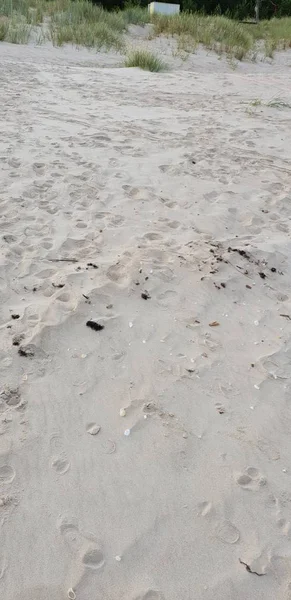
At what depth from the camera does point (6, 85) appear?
616 cm

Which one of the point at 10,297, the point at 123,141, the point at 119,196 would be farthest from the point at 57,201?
the point at 123,141

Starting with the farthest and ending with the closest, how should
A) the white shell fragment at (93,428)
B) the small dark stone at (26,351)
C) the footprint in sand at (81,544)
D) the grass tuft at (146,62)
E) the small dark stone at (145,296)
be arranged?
1. the grass tuft at (146,62)
2. the small dark stone at (145,296)
3. the small dark stone at (26,351)
4. the white shell fragment at (93,428)
5. the footprint in sand at (81,544)

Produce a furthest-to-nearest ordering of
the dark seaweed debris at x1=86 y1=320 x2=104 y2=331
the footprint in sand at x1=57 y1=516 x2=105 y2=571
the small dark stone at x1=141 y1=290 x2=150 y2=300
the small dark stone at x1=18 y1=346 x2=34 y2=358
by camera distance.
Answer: the small dark stone at x1=141 y1=290 x2=150 y2=300, the dark seaweed debris at x1=86 y1=320 x2=104 y2=331, the small dark stone at x1=18 y1=346 x2=34 y2=358, the footprint in sand at x1=57 y1=516 x2=105 y2=571

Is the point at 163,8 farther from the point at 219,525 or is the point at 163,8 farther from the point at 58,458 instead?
the point at 219,525

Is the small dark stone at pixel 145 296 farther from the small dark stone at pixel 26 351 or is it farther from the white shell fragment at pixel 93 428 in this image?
the white shell fragment at pixel 93 428

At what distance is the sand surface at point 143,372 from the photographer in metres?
1.55

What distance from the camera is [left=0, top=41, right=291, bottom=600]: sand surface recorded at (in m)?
1.55

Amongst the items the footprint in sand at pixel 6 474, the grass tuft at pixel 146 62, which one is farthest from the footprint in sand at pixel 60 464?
the grass tuft at pixel 146 62

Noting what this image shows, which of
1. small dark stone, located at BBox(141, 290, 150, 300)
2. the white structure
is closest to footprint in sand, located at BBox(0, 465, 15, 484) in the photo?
small dark stone, located at BBox(141, 290, 150, 300)

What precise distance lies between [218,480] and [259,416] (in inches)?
14.5

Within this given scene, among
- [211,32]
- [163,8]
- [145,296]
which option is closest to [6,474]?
[145,296]

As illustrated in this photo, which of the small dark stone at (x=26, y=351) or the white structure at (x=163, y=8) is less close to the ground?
the white structure at (x=163, y=8)

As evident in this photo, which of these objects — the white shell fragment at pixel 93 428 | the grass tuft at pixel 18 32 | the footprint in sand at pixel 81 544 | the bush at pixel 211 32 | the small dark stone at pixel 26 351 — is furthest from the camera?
the bush at pixel 211 32

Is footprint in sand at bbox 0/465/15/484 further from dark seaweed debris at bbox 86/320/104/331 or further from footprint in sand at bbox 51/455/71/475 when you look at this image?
dark seaweed debris at bbox 86/320/104/331
